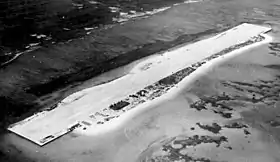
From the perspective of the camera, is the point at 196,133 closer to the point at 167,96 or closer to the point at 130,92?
the point at 167,96

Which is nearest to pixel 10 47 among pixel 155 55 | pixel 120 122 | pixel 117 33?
pixel 117 33

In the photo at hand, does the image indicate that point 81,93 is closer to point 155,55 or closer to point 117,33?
point 155,55

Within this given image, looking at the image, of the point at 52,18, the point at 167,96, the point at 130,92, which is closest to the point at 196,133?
the point at 167,96

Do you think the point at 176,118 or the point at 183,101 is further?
the point at 183,101

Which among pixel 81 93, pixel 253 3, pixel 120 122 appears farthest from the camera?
pixel 253 3

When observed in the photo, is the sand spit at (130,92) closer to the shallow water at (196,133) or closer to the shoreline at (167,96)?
the shoreline at (167,96)

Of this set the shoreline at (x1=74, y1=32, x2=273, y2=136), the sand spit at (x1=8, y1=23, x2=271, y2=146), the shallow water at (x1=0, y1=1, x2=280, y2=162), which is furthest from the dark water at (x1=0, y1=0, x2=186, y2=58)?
the shallow water at (x1=0, y1=1, x2=280, y2=162)

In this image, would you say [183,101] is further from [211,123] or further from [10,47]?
[10,47]

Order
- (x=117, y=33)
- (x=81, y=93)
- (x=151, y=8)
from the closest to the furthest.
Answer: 1. (x=81, y=93)
2. (x=117, y=33)
3. (x=151, y=8)
